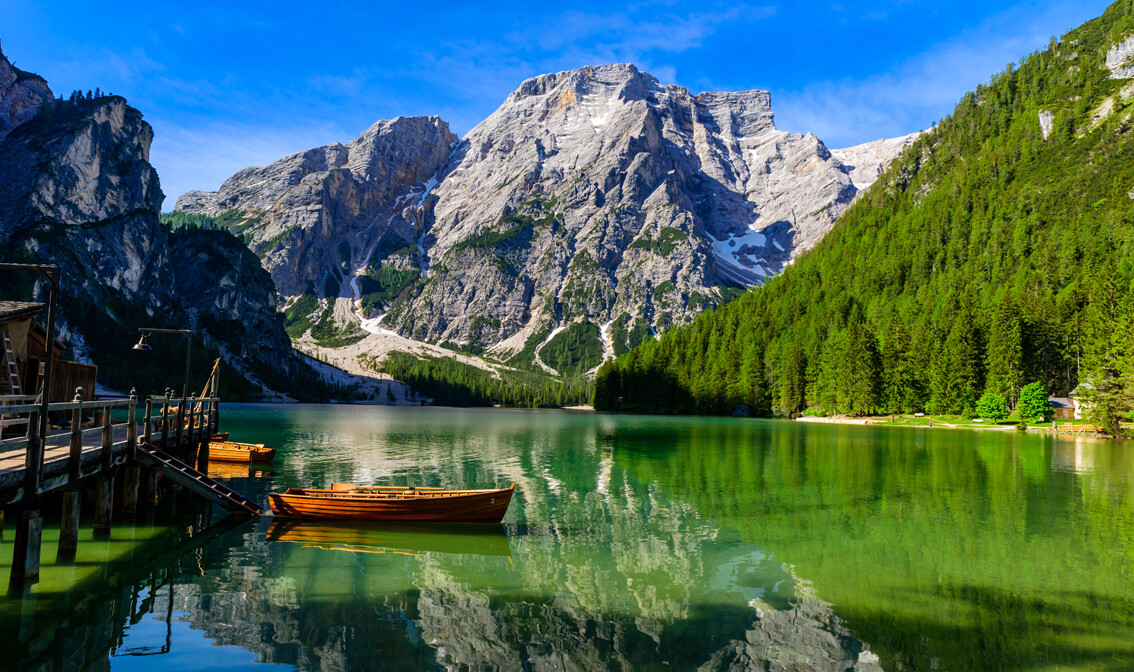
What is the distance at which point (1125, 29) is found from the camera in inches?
7052

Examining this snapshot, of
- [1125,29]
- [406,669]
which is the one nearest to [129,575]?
[406,669]


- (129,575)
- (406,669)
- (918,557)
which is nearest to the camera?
(406,669)

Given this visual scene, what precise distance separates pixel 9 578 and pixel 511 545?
15.4 m

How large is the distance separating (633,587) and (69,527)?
1896 centimetres

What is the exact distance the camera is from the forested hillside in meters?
104

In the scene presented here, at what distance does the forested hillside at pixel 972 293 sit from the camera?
10450 centimetres

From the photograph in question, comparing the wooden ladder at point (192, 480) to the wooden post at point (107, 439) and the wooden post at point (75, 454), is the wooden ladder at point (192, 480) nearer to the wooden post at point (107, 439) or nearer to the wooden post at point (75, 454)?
the wooden post at point (107, 439)

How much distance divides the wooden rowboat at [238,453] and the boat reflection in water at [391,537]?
22.1 meters

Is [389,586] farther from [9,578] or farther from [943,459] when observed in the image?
[943,459]

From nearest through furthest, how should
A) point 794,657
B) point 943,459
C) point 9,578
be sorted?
point 794,657, point 9,578, point 943,459

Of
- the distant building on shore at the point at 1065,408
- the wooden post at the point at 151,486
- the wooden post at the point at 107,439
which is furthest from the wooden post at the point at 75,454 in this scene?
the distant building on shore at the point at 1065,408

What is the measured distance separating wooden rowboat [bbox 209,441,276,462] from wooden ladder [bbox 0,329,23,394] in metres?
16.3

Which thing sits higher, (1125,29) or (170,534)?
(1125,29)

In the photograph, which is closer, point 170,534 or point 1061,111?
point 170,534
